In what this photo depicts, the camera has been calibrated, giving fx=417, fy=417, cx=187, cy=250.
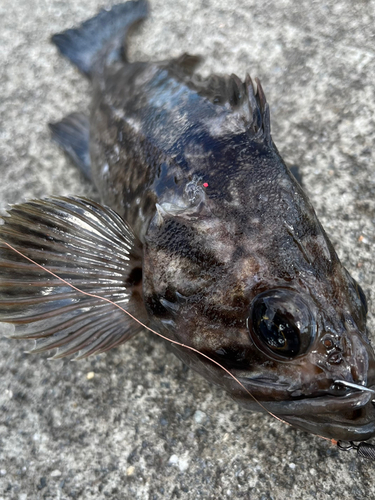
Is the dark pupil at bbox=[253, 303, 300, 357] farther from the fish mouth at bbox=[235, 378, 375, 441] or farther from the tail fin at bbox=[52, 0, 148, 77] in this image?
the tail fin at bbox=[52, 0, 148, 77]

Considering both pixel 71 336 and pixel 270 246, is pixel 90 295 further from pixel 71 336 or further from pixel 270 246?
pixel 270 246

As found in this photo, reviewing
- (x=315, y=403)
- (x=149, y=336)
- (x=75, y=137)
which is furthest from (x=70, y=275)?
(x=75, y=137)

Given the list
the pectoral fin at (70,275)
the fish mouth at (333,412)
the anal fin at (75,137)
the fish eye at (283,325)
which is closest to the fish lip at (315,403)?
the fish mouth at (333,412)

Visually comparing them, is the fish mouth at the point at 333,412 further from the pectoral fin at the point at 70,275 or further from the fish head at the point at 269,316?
the pectoral fin at the point at 70,275

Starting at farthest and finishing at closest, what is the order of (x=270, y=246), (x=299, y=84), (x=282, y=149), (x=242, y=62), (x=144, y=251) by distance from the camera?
(x=242, y=62) → (x=299, y=84) → (x=282, y=149) → (x=144, y=251) → (x=270, y=246)

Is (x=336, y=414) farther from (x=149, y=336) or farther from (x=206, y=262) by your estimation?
(x=149, y=336)

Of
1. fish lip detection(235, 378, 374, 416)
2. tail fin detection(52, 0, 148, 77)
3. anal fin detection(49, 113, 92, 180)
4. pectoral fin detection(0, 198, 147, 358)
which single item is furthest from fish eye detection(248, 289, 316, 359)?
tail fin detection(52, 0, 148, 77)

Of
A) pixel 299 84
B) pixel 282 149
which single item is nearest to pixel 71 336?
pixel 282 149
